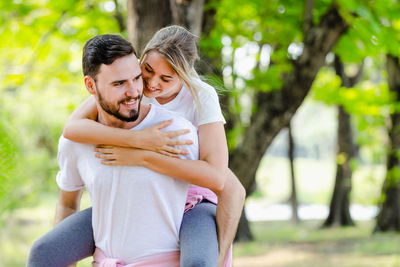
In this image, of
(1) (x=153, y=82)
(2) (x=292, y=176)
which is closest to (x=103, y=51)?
(1) (x=153, y=82)

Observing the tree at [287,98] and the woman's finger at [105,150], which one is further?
the tree at [287,98]

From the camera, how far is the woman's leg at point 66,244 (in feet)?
6.15

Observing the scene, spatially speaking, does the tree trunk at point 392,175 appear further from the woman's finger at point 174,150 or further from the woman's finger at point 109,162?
the woman's finger at point 109,162

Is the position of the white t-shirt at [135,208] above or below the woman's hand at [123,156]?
below

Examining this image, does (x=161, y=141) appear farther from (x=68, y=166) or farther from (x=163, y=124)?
(x=68, y=166)

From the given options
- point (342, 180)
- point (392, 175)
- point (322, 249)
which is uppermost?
point (392, 175)

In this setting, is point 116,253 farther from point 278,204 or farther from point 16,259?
point 278,204

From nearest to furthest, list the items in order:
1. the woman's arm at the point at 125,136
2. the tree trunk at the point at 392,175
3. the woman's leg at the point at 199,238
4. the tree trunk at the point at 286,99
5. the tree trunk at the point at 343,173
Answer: the woman's leg at the point at 199,238
the woman's arm at the point at 125,136
the tree trunk at the point at 286,99
the tree trunk at the point at 392,175
the tree trunk at the point at 343,173

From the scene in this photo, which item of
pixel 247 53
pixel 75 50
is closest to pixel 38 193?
pixel 75 50

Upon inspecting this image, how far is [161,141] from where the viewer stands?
1833 millimetres

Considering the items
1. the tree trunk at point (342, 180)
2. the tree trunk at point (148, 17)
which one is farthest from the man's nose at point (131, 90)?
the tree trunk at point (342, 180)

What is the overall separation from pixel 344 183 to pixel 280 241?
97.6 inches

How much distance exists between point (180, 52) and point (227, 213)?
2.10 feet

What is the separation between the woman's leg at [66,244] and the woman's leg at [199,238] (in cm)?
38
